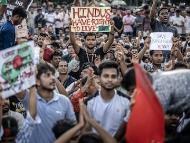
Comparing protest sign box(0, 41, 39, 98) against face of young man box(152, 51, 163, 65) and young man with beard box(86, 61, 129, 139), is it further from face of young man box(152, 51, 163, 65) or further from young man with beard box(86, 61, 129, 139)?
face of young man box(152, 51, 163, 65)

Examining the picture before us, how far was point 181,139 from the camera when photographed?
4750 mm

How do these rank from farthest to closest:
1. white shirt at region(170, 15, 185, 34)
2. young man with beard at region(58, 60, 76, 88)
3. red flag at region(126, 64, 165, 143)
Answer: white shirt at region(170, 15, 185, 34)
young man with beard at region(58, 60, 76, 88)
red flag at region(126, 64, 165, 143)

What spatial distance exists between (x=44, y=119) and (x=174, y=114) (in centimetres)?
123

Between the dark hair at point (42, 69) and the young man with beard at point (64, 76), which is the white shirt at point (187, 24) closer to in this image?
the young man with beard at point (64, 76)

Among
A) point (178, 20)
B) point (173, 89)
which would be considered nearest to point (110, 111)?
point (173, 89)

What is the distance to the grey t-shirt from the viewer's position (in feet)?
15.5

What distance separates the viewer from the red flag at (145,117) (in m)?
4.52

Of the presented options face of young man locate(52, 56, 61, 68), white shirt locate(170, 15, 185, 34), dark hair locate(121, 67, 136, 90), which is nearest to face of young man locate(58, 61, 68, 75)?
face of young man locate(52, 56, 61, 68)

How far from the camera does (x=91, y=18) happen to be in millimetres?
10250

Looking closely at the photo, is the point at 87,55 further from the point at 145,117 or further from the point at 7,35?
the point at 145,117

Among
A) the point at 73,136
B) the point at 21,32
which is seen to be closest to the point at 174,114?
the point at 73,136

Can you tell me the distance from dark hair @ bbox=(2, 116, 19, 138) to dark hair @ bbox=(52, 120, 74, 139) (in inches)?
14.1

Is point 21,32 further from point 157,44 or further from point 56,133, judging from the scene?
point 56,133

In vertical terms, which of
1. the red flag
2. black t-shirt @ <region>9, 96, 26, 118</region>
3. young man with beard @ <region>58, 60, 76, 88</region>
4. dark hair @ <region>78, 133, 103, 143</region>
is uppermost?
the red flag
